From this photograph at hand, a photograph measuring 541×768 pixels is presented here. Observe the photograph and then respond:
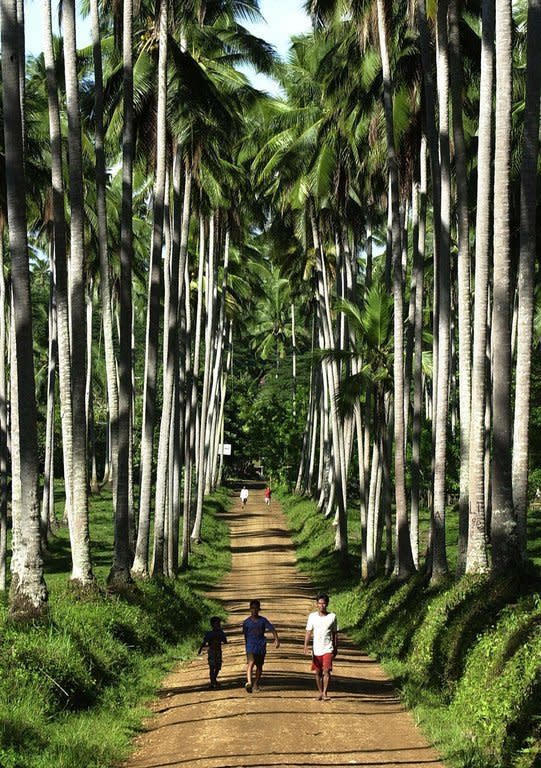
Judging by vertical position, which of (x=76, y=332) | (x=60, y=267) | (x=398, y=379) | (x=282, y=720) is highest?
(x=60, y=267)

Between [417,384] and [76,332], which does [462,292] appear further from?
[76,332]

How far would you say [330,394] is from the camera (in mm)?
43469

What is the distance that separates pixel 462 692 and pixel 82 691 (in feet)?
14.8

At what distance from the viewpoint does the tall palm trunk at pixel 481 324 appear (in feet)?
55.3

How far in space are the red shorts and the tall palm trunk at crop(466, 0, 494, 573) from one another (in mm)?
3577

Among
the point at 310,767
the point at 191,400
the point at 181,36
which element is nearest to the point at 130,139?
the point at 181,36

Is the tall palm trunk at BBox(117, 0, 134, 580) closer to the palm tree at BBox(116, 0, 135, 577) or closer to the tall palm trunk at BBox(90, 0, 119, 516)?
the palm tree at BBox(116, 0, 135, 577)

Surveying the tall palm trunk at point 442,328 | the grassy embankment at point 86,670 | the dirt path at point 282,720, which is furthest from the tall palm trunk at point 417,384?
the grassy embankment at point 86,670

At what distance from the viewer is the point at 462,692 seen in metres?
13.3

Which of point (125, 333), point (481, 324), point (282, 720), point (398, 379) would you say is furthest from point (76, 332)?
point (282, 720)

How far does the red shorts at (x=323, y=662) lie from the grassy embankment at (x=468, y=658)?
1.17 metres

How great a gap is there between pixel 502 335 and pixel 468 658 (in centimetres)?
436

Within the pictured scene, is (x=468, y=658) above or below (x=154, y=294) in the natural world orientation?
below

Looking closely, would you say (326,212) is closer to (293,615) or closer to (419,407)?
(419,407)
